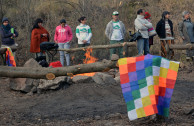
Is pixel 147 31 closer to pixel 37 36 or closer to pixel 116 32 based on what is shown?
pixel 116 32

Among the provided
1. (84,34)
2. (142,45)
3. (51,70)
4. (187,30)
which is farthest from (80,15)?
(51,70)

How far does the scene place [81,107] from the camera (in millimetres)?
6992

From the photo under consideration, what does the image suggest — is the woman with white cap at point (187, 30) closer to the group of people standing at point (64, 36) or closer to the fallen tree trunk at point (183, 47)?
the fallen tree trunk at point (183, 47)

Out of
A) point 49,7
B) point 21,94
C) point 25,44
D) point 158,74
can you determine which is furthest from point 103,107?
point 49,7

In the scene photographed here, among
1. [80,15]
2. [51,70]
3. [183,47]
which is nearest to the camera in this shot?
[51,70]

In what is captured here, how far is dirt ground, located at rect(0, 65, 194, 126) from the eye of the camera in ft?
19.0

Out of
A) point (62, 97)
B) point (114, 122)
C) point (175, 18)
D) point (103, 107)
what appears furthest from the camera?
point (175, 18)

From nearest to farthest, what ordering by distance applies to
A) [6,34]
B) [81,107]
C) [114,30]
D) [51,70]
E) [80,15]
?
1. [51,70]
2. [81,107]
3. [6,34]
4. [114,30]
5. [80,15]

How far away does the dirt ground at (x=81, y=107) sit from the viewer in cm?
578

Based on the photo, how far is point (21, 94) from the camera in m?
9.09

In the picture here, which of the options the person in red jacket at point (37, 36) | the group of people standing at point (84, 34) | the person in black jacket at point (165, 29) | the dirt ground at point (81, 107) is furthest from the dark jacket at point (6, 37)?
the person in black jacket at point (165, 29)

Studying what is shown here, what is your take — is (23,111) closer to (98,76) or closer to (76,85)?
(76,85)

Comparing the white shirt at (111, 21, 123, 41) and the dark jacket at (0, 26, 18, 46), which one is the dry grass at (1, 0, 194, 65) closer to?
the dark jacket at (0, 26, 18, 46)

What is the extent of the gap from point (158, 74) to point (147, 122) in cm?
81
